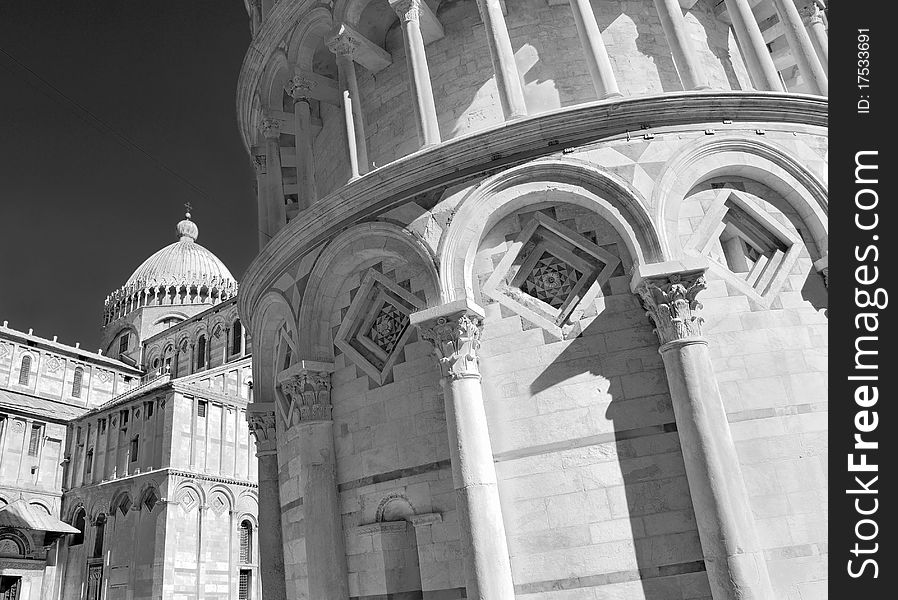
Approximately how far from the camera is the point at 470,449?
7.86 metres

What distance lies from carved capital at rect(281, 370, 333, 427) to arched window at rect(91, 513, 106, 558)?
89.7 ft

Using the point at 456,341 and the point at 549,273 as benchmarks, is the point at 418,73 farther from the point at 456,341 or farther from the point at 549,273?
the point at 456,341

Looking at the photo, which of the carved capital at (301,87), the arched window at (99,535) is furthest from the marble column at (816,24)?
the arched window at (99,535)

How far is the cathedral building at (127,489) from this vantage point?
29.3 m

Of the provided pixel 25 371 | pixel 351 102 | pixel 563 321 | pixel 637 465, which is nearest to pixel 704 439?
pixel 637 465

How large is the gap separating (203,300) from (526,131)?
53.7 metres

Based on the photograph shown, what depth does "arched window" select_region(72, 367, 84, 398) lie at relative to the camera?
4226 centimetres

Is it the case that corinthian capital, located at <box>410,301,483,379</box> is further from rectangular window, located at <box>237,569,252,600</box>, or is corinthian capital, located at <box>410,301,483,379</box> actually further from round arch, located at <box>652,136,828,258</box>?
rectangular window, located at <box>237,569,252,600</box>

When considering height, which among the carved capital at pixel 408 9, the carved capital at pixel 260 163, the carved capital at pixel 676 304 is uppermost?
the carved capital at pixel 260 163

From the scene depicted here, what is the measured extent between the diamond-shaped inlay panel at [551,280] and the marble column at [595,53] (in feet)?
7.71

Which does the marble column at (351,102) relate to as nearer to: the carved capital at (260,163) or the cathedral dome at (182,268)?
the carved capital at (260,163)

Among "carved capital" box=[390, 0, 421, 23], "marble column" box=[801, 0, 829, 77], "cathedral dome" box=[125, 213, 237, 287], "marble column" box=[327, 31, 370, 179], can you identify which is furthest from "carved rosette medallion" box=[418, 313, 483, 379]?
"cathedral dome" box=[125, 213, 237, 287]

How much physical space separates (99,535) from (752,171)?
33.6 meters
